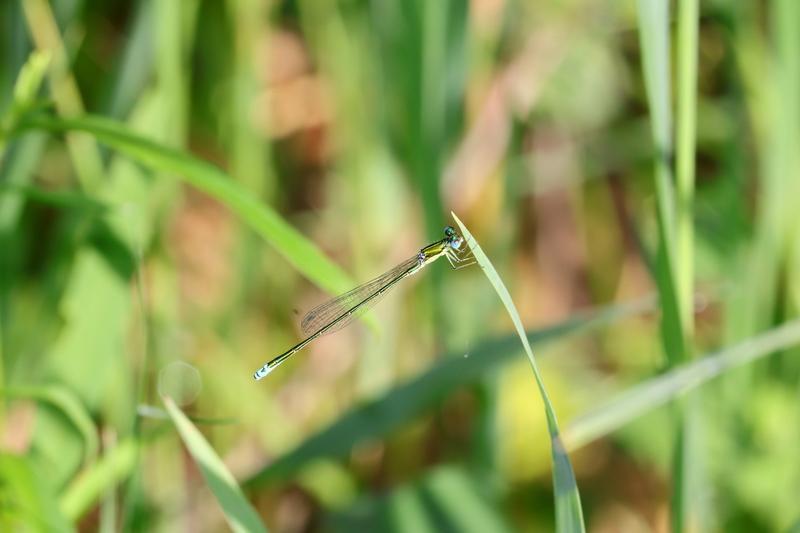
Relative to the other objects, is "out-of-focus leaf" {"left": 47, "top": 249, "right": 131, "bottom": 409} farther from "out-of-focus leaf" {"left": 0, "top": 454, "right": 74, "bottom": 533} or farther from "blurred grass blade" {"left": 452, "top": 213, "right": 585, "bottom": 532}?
"blurred grass blade" {"left": 452, "top": 213, "right": 585, "bottom": 532}

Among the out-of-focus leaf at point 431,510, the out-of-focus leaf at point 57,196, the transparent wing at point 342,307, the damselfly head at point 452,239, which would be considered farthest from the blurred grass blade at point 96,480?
the damselfly head at point 452,239

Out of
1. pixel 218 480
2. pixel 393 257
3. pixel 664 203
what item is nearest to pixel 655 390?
pixel 664 203

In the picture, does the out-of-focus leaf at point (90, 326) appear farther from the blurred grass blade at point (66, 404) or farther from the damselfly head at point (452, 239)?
the damselfly head at point (452, 239)

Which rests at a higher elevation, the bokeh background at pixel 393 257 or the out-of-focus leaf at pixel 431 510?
the bokeh background at pixel 393 257

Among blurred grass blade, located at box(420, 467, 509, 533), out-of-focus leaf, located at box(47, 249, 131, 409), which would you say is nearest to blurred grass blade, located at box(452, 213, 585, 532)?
blurred grass blade, located at box(420, 467, 509, 533)

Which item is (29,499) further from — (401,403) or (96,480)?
(401,403)

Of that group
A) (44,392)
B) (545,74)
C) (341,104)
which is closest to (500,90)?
(545,74)
